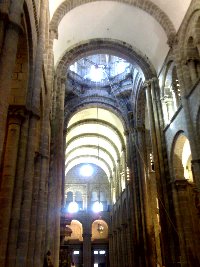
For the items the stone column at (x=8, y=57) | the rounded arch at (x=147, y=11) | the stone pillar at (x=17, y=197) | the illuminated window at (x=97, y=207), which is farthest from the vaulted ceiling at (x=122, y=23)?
the illuminated window at (x=97, y=207)

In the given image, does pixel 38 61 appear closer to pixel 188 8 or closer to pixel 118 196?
pixel 188 8

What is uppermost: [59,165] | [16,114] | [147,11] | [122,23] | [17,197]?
[122,23]

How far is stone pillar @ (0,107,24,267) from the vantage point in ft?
22.1

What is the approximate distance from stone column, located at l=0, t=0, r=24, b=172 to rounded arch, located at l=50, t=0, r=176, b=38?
316 inches

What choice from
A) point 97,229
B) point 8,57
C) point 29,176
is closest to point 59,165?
point 29,176

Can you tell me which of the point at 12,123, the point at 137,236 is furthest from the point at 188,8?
the point at 137,236

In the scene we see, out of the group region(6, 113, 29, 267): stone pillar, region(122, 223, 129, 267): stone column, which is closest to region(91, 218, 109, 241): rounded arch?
region(122, 223, 129, 267): stone column

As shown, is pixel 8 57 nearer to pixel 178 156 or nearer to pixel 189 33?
pixel 189 33

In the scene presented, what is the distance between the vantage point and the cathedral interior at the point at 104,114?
25.5ft

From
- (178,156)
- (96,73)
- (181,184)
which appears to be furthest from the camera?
(96,73)

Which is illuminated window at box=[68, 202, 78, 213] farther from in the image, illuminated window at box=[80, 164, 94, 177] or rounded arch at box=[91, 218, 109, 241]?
illuminated window at box=[80, 164, 94, 177]

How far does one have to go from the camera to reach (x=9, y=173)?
7.44 m

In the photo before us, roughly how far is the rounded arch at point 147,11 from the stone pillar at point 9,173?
24.3 ft

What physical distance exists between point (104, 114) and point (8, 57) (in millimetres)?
22274
